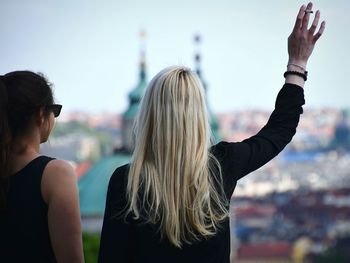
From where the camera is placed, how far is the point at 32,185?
2625 millimetres

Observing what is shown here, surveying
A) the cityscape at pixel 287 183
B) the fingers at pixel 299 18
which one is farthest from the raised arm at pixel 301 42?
the cityscape at pixel 287 183

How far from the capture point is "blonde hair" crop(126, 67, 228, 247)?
8.33ft

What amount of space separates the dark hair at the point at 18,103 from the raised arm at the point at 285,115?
1.45 feet

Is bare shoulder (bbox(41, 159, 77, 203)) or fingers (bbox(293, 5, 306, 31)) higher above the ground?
fingers (bbox(293, 5, 306, 31))

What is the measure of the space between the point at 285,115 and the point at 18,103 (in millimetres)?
644

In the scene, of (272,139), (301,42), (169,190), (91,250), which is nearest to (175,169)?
(169,190)

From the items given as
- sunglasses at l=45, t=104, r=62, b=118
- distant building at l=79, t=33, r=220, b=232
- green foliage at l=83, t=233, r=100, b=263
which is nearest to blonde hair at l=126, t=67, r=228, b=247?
sunglasses at l=45, t=104, r=62, b=118

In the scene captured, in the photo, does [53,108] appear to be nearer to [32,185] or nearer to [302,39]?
[32,185]

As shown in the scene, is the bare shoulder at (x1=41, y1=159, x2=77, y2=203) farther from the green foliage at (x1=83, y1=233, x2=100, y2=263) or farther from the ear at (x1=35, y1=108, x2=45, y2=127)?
the green foliage at (x1=83, y1=233, x2=100, y2=263)

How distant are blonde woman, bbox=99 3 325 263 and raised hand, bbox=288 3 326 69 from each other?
1.24 feet

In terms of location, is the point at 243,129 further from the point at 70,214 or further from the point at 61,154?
the point at 70,214

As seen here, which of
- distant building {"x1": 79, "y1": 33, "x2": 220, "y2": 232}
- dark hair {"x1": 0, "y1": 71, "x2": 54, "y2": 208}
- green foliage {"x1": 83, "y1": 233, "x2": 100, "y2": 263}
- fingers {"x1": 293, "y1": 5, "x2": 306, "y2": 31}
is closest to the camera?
dark hair {"x1": 0, "y1": 71, "x2": 54, "y2": 208}

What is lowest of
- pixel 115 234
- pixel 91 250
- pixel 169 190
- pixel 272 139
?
pixel 91 250

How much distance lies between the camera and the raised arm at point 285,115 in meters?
2.68
